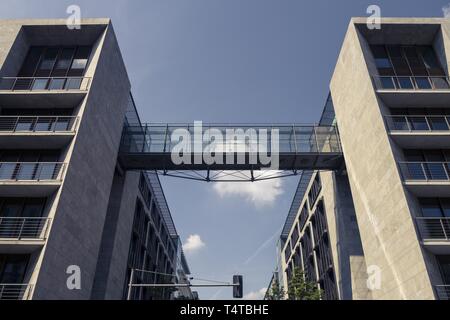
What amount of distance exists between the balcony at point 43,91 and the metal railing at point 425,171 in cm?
2169

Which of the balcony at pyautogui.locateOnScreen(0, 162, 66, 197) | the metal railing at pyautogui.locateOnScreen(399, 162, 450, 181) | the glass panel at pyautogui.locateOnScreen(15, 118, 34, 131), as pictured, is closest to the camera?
the balcony at pyautogui.locateOnScreen(0, 162, 66, 197)

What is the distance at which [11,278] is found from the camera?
18.9m

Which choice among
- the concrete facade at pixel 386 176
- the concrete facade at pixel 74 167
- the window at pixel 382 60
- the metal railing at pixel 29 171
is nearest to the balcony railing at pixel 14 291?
the concrete facade at pixel 74 167

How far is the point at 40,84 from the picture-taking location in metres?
24.8

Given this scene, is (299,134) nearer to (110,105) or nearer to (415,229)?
(415,229)

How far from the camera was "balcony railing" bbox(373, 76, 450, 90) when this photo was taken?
24609 mm

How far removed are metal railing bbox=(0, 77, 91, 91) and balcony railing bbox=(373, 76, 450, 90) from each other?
69.6ft

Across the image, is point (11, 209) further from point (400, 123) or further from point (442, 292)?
point (400, 123)

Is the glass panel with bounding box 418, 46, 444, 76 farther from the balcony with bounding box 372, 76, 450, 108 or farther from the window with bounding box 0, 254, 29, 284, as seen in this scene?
the window with bounding box 0, 254, 29, 284

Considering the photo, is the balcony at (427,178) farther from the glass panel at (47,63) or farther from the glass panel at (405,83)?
the glass panel at (47,63)

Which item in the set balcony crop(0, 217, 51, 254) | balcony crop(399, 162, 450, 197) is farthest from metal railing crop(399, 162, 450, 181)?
balcony crop(0, 217, 51, 254)

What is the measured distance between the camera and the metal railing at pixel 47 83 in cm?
2411

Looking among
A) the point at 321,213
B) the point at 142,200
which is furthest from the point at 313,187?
the point at 142,200

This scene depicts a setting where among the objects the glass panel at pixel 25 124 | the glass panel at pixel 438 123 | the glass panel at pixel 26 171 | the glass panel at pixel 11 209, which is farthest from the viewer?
the glass panel at pixel 438 123
